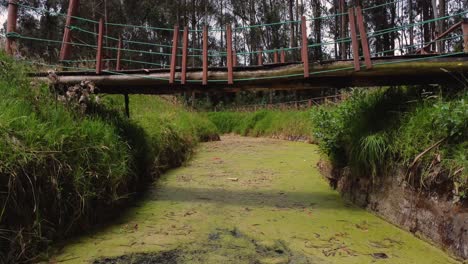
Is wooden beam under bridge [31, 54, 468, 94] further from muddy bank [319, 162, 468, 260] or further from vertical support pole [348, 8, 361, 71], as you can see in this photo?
muddy bank [319, 162, 468, 260]

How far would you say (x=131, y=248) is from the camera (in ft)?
9.77

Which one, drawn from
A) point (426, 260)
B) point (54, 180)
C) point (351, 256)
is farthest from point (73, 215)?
point (426, 260)

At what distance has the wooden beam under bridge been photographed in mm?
3709

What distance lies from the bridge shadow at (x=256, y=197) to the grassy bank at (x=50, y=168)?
54cm

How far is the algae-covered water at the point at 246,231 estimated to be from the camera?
9.32 feet

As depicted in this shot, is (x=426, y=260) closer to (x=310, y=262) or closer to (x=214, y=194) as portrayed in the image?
(x=310, y=262)

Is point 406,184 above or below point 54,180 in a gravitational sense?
below

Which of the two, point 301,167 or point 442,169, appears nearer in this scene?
point 442,169

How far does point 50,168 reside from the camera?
2.98m

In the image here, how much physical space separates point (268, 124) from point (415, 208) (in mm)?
10730

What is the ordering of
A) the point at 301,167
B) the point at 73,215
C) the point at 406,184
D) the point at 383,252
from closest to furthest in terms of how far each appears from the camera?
the point at 383,252 < the point at 73,215 < the point at 406,184 < the point at 301,167

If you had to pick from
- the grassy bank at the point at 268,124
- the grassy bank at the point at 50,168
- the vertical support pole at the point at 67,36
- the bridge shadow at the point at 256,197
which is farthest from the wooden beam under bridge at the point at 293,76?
the grassy bank at the point at 268,124

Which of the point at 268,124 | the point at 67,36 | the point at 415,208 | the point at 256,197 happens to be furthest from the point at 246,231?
the point at 268,124

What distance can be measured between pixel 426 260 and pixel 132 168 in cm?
336
